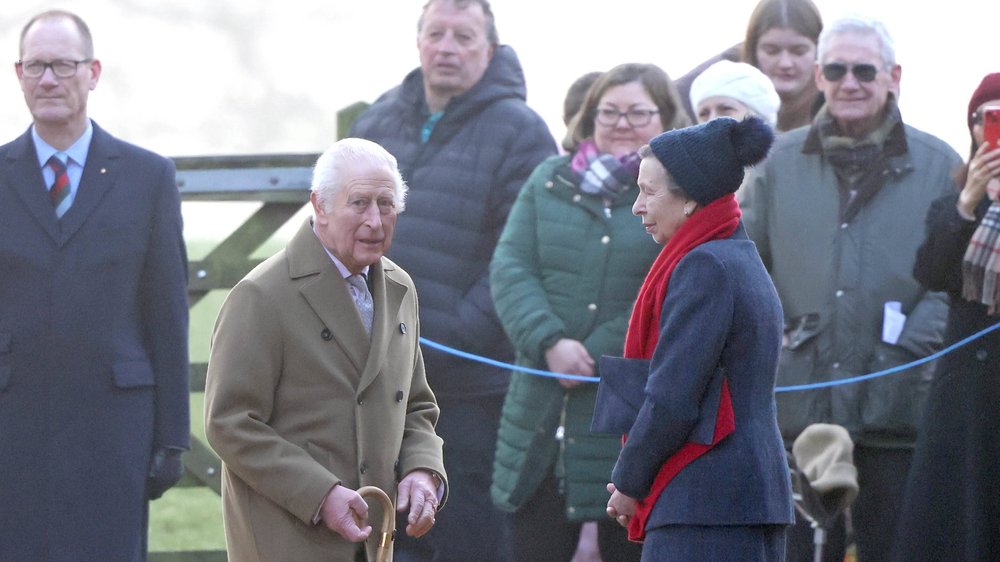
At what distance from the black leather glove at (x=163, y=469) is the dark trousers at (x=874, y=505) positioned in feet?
7.29

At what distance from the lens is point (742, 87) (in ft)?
20.6

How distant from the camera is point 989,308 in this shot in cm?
581

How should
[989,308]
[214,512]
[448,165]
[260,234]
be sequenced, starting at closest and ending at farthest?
1. [989,308]
2. [448,165]
3. [260,234]
4. [214,512]

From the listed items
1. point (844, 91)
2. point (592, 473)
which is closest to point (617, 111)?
point (844, 91)

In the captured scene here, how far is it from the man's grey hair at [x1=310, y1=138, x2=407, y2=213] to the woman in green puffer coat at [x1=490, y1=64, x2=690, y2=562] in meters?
2.12

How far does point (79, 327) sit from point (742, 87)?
2568mm

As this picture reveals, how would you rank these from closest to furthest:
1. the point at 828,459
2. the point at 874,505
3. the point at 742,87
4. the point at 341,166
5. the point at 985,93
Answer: the point at 341,166 < the point at 828,459 < the point at 985,93 < the point at 874,505 < the point at 742,87

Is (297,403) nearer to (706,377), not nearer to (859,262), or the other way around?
(706,377)

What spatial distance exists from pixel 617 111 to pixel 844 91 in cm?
84

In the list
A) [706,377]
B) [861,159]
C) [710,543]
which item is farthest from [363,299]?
[861,159]

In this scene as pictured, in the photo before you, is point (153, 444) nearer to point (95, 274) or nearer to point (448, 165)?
point (95, 274)

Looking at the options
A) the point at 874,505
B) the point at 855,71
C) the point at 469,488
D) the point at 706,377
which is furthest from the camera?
the point at 469,488

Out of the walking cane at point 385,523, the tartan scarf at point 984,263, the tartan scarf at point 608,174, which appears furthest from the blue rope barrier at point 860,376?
the walking cane at point 385,523

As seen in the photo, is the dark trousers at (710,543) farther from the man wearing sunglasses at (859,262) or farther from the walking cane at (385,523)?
the man wearing sunglasses at (859,262)
